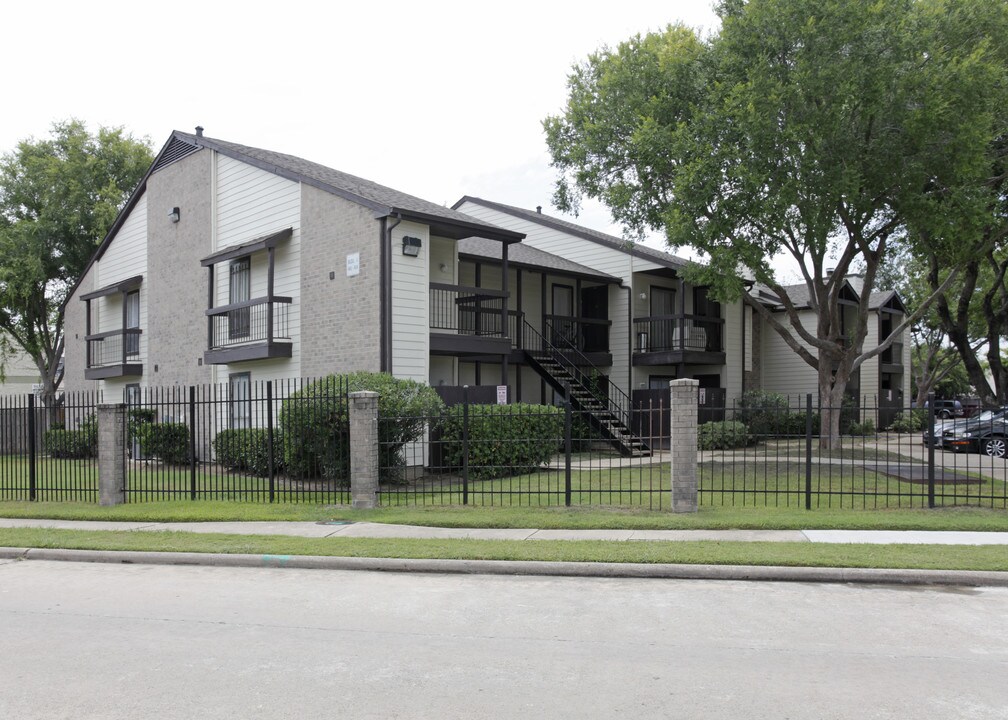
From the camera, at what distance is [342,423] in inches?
584

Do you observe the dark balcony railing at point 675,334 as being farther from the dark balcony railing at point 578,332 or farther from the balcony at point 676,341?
the dark balcony railing at point 578,332

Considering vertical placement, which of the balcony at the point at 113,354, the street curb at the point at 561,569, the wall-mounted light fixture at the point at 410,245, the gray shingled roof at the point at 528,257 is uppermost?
the gray shingled roof at the point at 528,257

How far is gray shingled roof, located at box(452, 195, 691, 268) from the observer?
91.7 feet

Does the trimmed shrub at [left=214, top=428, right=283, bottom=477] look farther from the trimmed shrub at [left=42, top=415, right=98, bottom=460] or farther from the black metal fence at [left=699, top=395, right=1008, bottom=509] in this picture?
the black metal fence at [left=699, top=395, right=1008, bottom=509]

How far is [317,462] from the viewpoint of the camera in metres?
15.8

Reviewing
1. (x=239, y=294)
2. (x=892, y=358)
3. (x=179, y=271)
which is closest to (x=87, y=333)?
(x=179, y=271)

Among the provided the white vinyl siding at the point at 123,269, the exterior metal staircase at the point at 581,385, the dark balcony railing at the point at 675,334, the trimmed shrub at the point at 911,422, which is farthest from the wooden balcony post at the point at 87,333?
the trimmed shrub at the point at 911,422

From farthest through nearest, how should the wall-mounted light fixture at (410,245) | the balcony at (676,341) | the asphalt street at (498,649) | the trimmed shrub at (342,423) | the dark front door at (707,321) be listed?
1. the dark front door at (707,321)
2. the balcony at (676,341)
3. the wall-mounted light fixture at (410,245)
4. the trimmed shrub at (342,423)
5. the asphalt street at (498,649)

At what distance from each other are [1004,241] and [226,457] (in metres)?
23.0

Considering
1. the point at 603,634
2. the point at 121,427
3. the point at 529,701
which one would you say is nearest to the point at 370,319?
the point at 121,427

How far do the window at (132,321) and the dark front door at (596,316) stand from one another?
15043 mm

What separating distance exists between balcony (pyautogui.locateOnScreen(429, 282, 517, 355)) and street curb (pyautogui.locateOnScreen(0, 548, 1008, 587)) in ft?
31.8

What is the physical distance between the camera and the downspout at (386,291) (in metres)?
17.6

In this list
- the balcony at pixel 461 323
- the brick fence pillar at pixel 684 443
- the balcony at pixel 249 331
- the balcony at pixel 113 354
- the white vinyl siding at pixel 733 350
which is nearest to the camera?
the brick fence pillar at pixel 684 443
